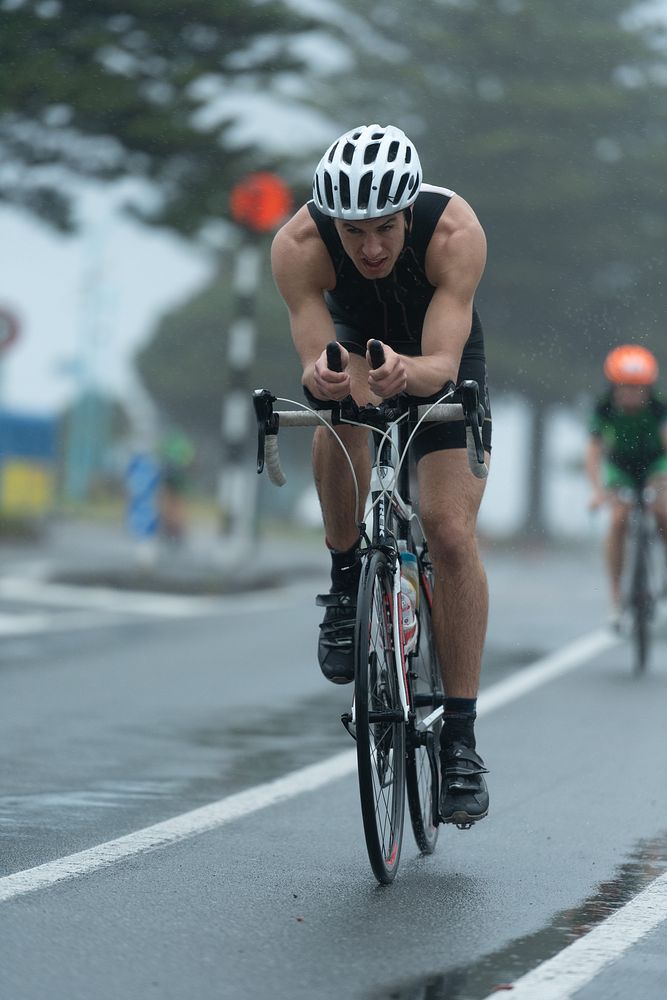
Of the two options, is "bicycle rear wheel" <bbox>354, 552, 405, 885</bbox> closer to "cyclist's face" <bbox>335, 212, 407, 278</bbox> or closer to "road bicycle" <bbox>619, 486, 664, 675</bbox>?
"cyclist's face" <bbox>335, 212, 407, 278</bbox>

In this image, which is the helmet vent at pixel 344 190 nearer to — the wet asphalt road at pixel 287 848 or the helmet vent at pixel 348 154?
the helmet vent at pixel 348 154

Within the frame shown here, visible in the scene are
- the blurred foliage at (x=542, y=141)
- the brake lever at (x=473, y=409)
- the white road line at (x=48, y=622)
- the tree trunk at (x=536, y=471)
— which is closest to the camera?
the brake lever at (x=473, y=409)

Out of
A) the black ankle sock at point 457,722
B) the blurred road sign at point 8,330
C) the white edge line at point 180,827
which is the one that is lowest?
the white edge line at point 180,827

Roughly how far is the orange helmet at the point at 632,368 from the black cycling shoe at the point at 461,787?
15.7 feet

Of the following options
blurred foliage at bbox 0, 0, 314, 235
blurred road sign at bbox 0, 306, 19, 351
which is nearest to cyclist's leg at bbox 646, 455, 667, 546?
blurred foliage at bbox 0, 0, 314, 235

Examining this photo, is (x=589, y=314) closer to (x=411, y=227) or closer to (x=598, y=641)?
(x=598, y=641)

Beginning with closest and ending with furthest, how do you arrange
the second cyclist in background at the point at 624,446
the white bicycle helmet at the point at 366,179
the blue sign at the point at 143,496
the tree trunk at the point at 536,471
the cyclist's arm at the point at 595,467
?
the white bicycle helmet at the point at 366,179, the second cyclist in background at the point at 624,446, the cyclist's arm at the point at 595,467, the blue sign at the point at 143,496, the tree trunk at the point at 536,471

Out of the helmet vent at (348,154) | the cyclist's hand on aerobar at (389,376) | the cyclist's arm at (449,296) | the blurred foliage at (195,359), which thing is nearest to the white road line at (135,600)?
the cyclist's arm at (449,296)

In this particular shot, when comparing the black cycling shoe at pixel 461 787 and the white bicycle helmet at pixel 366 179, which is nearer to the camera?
the white bicycle helmet at pixel 366 179

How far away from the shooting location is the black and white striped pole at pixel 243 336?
18531 millimetres

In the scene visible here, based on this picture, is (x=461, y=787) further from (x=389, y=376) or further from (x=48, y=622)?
(x=48, y=622)

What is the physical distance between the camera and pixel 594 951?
167 inches

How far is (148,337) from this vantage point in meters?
78.8

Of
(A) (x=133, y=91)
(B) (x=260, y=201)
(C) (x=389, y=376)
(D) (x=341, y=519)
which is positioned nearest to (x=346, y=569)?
(D) (x=341, y=519)
